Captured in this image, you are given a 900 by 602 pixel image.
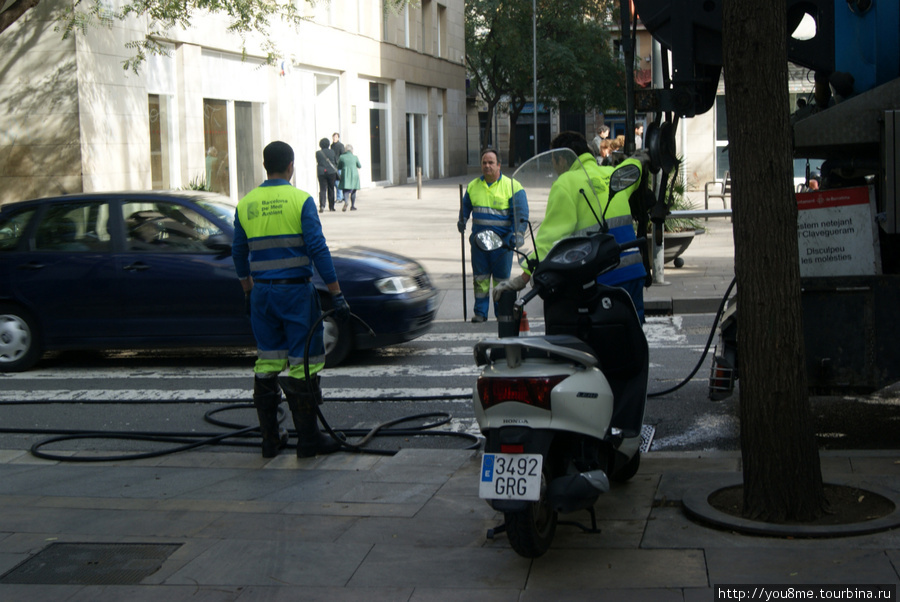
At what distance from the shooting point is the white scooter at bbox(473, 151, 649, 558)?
164 inches

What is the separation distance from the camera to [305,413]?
6328mm

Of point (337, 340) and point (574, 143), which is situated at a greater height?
point (574, 143)

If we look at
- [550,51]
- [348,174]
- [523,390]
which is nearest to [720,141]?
[348,174]

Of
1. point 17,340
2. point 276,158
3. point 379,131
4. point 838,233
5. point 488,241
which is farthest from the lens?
point 379,131

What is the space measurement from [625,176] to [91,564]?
125 inches

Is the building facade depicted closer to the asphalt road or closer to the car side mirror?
the asphalt road

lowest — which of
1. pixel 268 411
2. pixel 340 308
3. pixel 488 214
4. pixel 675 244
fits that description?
pixel 268 411

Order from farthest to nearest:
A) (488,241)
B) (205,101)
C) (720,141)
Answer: (720,141)
(205,101)
(488,241)

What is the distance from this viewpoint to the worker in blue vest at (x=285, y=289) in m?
6.27

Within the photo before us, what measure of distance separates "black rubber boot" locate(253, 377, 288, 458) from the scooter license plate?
100 inches

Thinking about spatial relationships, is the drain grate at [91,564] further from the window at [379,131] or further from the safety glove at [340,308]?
the window at [379,131]

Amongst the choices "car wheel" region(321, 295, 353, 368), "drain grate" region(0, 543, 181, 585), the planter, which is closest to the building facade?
the planter

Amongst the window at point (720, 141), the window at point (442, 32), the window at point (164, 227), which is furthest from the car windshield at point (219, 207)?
the window at point (442, 32)

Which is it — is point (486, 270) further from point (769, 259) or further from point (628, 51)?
point (769, 259)
